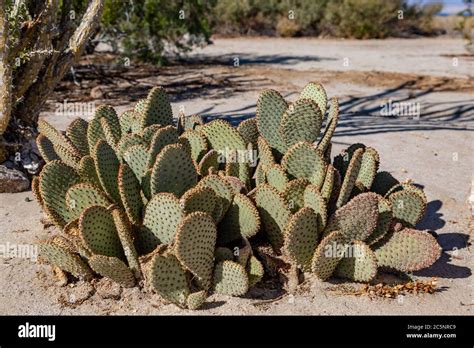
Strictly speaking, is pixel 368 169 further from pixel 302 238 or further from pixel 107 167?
pixel 107 167

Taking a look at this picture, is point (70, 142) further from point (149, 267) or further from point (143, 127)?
point (149, 267)

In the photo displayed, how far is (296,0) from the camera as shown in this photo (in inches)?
1110

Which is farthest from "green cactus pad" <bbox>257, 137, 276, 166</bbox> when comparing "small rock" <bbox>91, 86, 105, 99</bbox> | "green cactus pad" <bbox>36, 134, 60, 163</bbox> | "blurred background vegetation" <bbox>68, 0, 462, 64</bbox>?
"blurred background vegetation" <bbox>68, 0, 462, 64</bbox>

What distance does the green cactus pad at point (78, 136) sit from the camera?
4.42 m

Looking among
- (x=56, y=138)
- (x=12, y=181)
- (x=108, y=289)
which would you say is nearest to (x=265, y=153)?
(x=108, y=289)

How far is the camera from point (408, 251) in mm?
3539

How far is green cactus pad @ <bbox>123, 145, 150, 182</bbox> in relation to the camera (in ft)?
12.3

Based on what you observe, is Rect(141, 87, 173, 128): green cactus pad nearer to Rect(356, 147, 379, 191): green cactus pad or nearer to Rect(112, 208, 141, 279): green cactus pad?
Rect(112, 208, 141, 279): green cactus pad

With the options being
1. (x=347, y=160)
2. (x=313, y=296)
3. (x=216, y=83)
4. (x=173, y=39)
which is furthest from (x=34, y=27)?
(x=173, y=39)

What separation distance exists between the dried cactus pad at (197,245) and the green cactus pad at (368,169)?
1296 millimetres

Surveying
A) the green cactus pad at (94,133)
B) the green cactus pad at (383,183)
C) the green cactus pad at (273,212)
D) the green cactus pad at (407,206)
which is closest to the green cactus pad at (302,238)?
the green cactus pad at (273,212)

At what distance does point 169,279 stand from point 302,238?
2.59ft

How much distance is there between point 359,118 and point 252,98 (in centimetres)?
227

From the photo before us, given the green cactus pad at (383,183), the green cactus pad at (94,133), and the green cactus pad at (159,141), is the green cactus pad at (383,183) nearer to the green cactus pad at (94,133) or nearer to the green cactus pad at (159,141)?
the green cactus pad at (159,141)
